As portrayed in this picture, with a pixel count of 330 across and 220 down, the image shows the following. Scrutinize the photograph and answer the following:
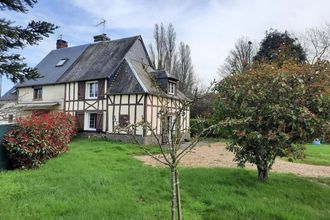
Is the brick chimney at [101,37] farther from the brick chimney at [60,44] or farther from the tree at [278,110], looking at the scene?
the tree at [278,110]

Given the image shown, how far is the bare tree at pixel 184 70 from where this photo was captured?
1308 inches

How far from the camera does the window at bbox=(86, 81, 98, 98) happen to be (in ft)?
65.2

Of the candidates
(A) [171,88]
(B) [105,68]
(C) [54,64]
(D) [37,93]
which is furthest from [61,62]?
(A) [171,88]

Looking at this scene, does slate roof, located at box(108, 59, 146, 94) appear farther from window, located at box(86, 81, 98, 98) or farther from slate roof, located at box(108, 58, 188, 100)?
window, located at box(86, 81, 98, 98)

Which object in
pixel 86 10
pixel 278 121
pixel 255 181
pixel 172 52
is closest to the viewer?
pixel 278 121

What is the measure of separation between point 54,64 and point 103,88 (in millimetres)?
7235

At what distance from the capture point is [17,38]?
4.96 metres

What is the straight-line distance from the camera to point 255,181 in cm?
748

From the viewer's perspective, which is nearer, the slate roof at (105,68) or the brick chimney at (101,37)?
the slate roof at (105,68)

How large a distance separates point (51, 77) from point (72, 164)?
14794 mm

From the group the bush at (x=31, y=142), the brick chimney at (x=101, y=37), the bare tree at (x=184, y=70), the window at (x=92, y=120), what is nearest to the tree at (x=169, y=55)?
the bare tree at (x=184, y=70)

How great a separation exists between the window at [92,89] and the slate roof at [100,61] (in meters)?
0.47

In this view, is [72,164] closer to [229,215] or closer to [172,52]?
[229,215]

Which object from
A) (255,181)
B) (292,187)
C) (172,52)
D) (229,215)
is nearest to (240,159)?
(255,181)
